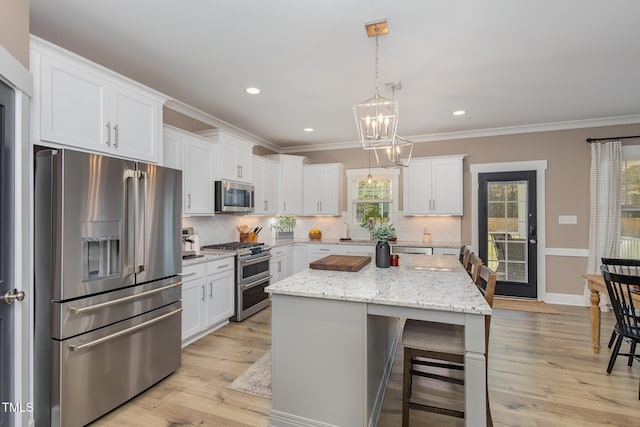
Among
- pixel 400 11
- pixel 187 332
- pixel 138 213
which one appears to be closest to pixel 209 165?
pixel 138 213

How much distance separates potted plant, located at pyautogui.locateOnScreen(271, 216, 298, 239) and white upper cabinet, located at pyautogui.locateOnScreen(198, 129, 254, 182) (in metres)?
1.38

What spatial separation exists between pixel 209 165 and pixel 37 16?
200 centimetres

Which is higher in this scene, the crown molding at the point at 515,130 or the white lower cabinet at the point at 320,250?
the crown molding at the point at 515,130

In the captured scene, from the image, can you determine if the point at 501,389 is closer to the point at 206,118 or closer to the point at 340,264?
the point at 340,264

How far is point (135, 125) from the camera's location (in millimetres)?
2568

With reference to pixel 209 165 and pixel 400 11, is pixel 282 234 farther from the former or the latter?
pixel 400 11

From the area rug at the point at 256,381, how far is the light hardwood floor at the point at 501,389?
0.19ft

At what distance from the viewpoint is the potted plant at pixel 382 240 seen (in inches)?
97.6

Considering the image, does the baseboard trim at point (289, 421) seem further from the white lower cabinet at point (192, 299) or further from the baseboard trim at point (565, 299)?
the baseboard trim at point (565, 299)

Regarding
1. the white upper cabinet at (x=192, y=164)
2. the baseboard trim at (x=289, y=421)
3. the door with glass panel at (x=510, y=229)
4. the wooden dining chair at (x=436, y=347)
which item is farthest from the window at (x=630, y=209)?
the white upper cabinet at (x=192, y=164)

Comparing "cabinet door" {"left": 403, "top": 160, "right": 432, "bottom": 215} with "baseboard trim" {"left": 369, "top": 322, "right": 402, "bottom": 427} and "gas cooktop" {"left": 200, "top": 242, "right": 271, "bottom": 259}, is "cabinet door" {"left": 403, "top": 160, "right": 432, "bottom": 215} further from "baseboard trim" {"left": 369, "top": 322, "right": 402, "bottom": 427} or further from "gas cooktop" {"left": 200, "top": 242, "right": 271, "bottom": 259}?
"baseboard trim" {"left": 369, "top": 322, "right": 402, "bottom": 427}

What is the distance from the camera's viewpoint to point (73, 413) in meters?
1.93

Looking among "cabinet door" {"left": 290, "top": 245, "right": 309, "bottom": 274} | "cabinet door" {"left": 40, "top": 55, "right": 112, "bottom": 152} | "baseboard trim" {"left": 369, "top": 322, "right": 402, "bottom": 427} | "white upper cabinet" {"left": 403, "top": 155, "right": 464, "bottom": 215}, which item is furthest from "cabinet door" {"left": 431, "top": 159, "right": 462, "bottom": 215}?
"cabinet door" {"left": 40, "top": 55, "right": 112, "bottom": 152}

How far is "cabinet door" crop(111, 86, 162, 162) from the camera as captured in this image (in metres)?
2.42
